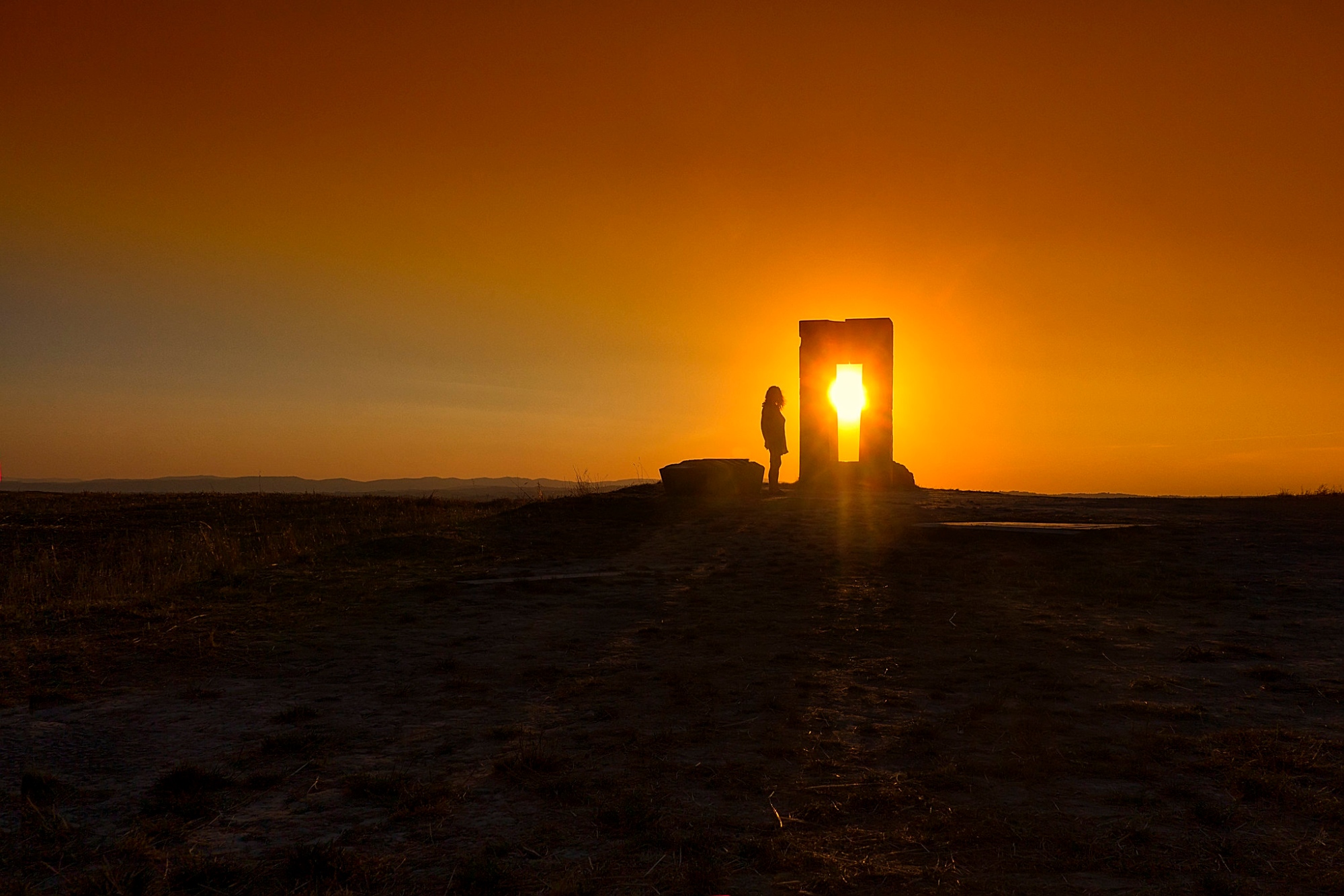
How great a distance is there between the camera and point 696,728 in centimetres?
419

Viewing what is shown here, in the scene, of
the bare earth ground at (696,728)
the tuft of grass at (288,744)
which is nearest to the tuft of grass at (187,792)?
the bare earth ground at (696,728)

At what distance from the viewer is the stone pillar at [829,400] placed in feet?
62.0

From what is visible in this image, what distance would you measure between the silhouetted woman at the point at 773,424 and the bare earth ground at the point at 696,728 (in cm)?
921

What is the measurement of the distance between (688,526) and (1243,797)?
29.0 ft

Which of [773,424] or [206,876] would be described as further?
[773,424]

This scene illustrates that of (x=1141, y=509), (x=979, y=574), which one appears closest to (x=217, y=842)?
(x=979, y=574)

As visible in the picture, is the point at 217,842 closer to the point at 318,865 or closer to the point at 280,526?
the point at 318,865

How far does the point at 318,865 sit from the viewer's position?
2.76 meters

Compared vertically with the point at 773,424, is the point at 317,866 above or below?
below

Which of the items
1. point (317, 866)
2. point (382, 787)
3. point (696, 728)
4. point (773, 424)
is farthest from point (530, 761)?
point (773, 424)

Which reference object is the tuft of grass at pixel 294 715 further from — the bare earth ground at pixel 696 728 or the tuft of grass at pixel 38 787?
the tuft of grass at pixel 38 787

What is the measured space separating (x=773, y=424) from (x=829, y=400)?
5.76ft

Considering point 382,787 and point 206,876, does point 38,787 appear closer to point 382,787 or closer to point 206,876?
point 206,876

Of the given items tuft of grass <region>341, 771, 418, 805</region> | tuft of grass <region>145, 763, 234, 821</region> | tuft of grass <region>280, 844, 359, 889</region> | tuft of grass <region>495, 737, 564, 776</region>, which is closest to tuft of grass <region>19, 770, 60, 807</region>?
tuft of grass <region>145, 763, 234, 821</region>
